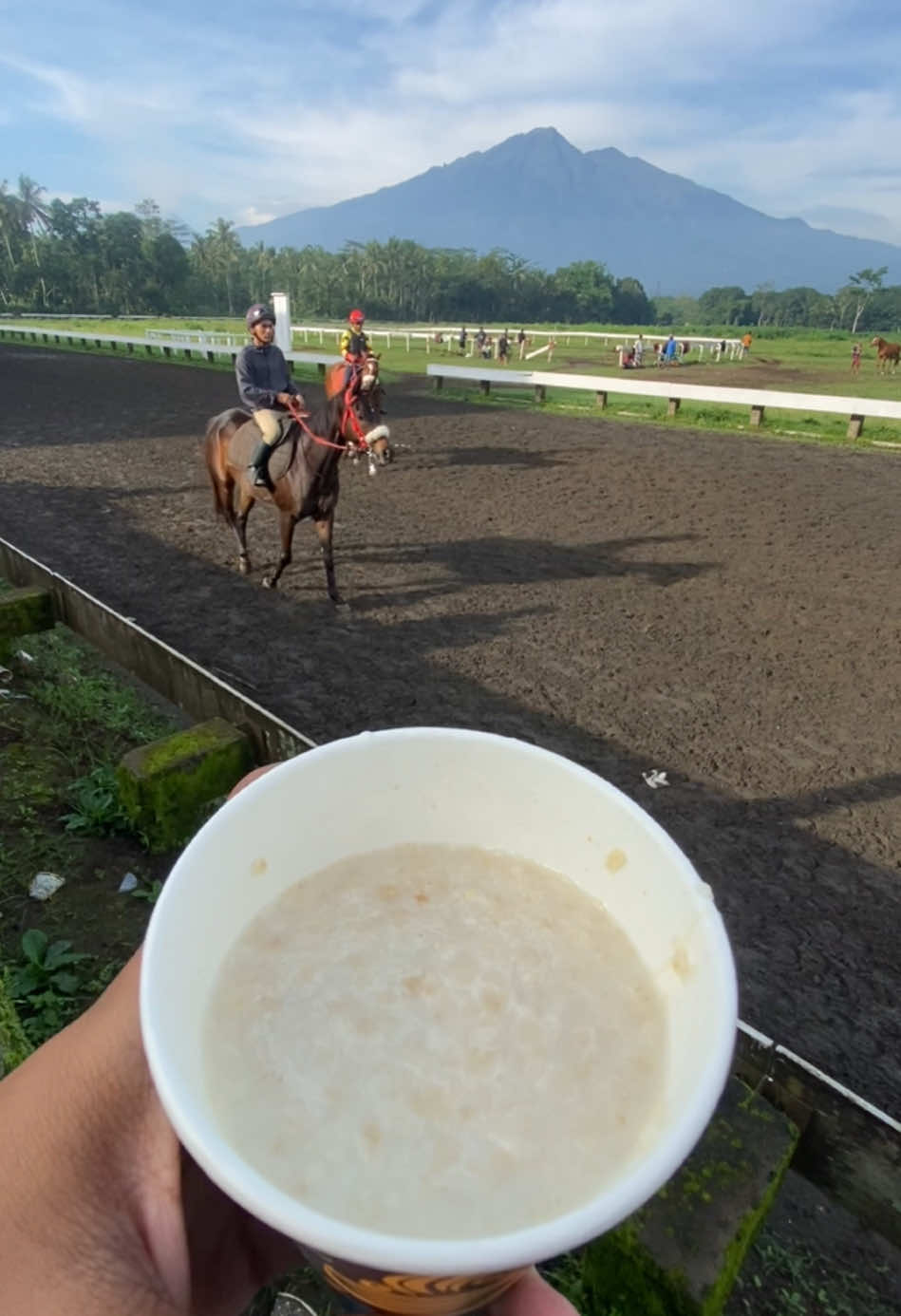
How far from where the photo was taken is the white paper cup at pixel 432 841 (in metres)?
0.74

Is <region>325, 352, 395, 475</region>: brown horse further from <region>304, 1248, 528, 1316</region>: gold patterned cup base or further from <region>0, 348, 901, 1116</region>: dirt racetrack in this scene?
<region>304, 1248, 528, 1316</region>: gold patterned cup base

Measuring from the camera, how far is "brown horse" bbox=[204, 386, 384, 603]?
711 centimetres

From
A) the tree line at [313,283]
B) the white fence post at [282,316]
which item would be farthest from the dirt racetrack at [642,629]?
the tree line at [313,283]

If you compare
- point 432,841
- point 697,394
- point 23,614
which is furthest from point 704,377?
point 432,841

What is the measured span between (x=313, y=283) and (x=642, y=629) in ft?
318

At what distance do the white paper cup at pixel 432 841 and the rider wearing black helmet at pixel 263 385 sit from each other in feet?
22.2

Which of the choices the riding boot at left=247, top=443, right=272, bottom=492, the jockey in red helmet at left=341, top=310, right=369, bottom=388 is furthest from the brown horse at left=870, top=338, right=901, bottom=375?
the riding boot at left=247, top=443, right=272, bottom=492

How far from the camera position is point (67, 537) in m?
9.28

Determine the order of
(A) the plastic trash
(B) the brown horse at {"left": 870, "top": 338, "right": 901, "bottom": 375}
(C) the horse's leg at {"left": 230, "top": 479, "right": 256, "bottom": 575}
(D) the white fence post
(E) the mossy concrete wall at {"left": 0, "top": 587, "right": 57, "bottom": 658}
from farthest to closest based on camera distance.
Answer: (B) the brown horse at {"left": 870, "top": 338, "right": 901, "bottom": 375}, (D) the white fence post, (C) the horse's leg at {"left": 230, "top": 479, "right": 256, "bottom": 575}, (E) the mossy concrete wall at {"left": 0, "top": 587, "right": 57, "bottom": 658}, (A) the plastic trash

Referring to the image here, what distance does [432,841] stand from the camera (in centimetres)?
138

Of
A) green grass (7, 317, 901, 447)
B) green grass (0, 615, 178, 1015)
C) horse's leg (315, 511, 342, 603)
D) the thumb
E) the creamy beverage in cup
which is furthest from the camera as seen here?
green grass (7, 317, 901, 447)

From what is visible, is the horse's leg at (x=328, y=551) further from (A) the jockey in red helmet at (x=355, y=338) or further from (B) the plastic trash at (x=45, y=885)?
(A) the jockey in red helmet at (x=355, y=338)

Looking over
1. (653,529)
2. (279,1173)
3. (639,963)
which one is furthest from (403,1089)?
(653,529)

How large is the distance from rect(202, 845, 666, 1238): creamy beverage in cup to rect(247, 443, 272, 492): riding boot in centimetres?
687
